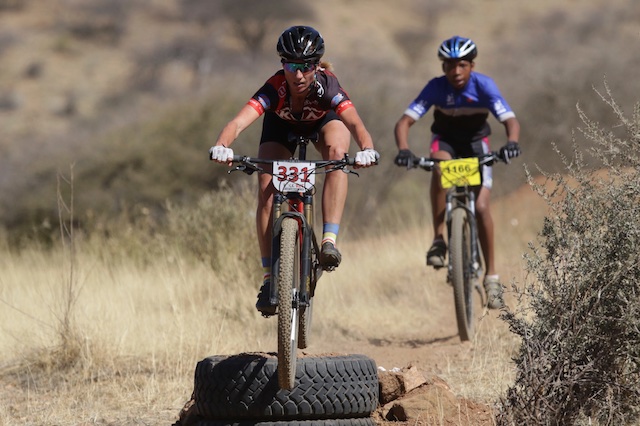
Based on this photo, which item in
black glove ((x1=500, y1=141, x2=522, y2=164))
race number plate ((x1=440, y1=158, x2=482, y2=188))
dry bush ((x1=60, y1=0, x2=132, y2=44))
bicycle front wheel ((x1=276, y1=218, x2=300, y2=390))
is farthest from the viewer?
dry bush ((x1=60, y1=0, x2=132, y2=44))

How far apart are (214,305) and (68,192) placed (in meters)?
9.80

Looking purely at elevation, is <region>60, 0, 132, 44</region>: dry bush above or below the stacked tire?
above

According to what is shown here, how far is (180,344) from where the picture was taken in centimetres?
756

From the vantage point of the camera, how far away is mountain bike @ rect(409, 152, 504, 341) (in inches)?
336

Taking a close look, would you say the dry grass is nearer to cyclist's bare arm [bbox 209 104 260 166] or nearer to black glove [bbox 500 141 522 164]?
black glove [bbox 500 141 522 164]

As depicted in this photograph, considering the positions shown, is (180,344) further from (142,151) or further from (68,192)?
(142,151)

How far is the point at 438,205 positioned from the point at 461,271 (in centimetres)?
90

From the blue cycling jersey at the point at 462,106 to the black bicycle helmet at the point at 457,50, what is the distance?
217 mm

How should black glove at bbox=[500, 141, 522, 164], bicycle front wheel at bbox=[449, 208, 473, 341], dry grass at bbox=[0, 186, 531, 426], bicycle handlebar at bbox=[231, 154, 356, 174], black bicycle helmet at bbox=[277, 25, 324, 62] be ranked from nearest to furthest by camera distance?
1. bicycle handlebar at bbox=[231, 154, 356, 174]
2. black bicycle helmet at bbox=[277, 25, 324, 62]
3. dry grass at bbox=[0, 186, 531, 426]
4. bicycle front wheel at bbox=[449, 208, 473, 341]
5. black glove at bbox=[500, 141, 522, 164]

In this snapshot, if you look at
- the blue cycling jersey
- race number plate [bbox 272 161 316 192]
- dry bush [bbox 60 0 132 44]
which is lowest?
race number plate [bbox 272 161 316 192]

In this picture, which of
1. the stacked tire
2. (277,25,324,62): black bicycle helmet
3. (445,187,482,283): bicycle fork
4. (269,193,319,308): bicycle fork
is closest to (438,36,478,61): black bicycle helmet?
(445,187,482,283): bicycle fork

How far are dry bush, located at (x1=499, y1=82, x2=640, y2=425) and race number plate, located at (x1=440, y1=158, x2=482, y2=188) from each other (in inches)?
140

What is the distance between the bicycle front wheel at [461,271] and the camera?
851cm

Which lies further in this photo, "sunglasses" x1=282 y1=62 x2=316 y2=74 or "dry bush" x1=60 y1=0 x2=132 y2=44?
"dry bush" x1=60 y1=0 x2=132 y2=44
